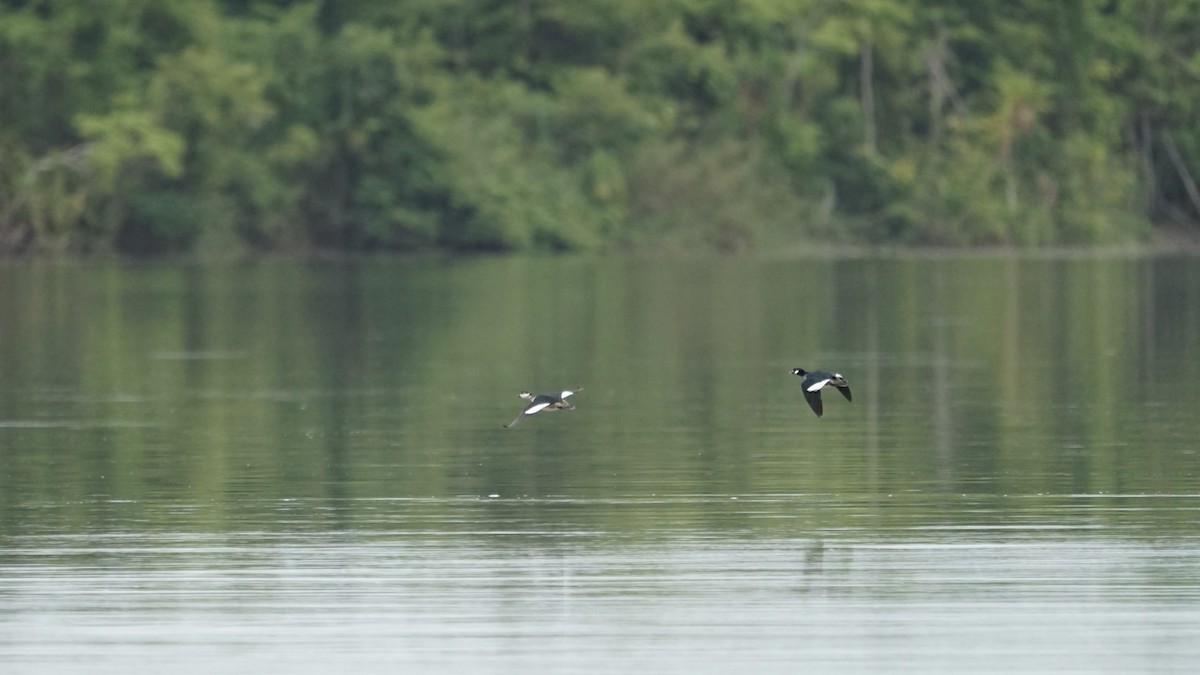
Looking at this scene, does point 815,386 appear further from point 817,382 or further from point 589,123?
point 589,123

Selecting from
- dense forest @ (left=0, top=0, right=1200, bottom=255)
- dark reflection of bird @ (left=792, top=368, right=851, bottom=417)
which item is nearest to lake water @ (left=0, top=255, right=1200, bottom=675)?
dark reflection of bird @ (left=792, top=368, right=851, bottom=417)

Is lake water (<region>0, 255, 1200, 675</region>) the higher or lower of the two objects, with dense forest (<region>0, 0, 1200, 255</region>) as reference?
lower

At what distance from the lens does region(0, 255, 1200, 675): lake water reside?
9227mm

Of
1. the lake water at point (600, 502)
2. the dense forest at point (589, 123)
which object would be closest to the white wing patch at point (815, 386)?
the lake water at point (600, 502)

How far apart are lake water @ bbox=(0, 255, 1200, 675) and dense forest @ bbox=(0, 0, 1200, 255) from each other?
31.5m

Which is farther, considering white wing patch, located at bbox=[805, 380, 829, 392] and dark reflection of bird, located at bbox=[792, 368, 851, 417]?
white wing patch, located at bbox=[805, 380, 829, 392]

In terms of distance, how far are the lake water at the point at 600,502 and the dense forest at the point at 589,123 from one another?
3152cm

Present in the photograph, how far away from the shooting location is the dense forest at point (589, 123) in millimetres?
60156

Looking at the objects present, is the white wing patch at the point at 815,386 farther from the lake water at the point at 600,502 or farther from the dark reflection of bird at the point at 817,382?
the lake water at the point at 600,502

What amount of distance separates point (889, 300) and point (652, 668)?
2921cm

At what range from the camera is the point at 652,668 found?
→ 28.3ft

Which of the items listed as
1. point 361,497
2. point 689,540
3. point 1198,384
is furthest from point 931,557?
point 1198,384

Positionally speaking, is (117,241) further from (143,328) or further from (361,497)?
(361,497)

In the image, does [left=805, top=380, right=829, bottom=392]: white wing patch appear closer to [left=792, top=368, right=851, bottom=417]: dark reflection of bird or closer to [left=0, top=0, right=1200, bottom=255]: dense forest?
[left=792, top=368, right=851, bottom=417]: dark reflection of bird
